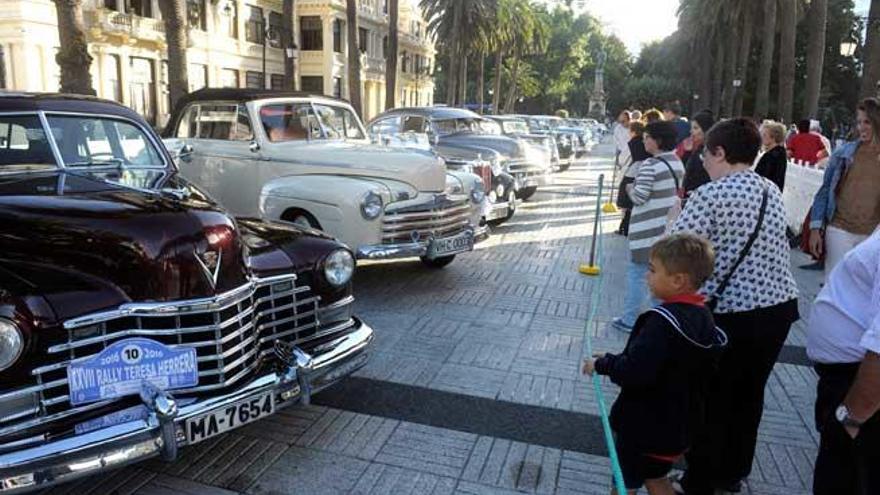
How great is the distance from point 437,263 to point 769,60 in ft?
81.8

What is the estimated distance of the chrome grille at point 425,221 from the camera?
598cm

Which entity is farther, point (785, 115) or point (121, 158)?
point (785, 115)

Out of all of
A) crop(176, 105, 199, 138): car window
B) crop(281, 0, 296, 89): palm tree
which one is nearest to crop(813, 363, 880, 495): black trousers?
crop(176, 105, 199, 138): car window

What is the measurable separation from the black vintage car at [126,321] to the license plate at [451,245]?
2581 millimetres

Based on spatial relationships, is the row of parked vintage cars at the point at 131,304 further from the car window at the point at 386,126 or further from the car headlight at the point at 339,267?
the car window at the point at 386,126

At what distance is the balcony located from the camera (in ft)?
89.2

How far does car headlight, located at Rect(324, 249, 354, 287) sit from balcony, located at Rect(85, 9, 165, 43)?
91.0ft

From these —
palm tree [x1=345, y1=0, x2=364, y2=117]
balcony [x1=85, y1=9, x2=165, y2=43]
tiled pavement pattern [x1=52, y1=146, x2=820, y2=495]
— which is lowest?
tiled pavement pattern [x1=52, y1=146, x2=820, y2=495]

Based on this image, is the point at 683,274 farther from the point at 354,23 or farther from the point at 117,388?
the point at 354,23

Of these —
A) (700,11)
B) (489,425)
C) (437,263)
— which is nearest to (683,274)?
(489,425)

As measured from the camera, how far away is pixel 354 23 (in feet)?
70.3

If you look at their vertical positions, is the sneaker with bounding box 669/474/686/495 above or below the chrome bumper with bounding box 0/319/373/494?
below

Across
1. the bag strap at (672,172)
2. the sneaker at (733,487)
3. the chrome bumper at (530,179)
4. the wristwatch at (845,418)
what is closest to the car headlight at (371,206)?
the bag strap at (672,172)

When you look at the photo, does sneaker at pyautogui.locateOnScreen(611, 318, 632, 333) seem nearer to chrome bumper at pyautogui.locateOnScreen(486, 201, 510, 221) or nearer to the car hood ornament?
the car hood ornament
